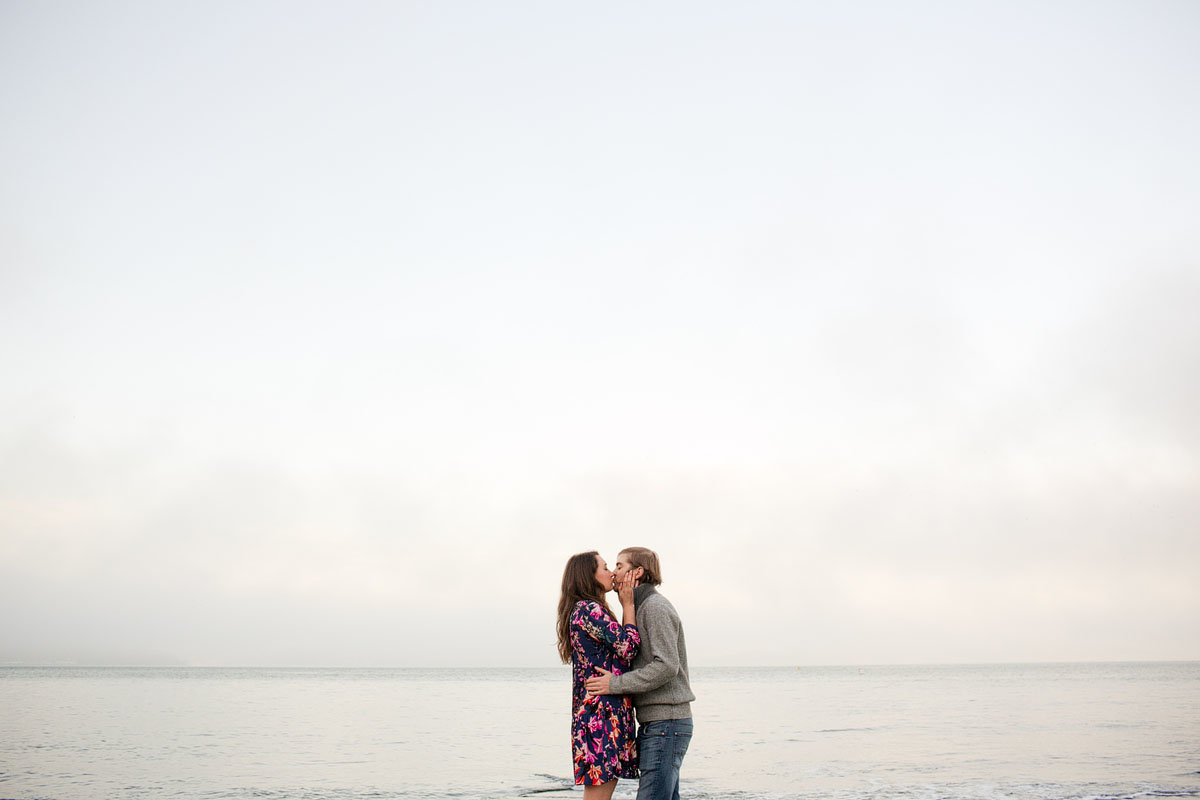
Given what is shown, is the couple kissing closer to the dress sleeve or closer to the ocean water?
the dress sleeve

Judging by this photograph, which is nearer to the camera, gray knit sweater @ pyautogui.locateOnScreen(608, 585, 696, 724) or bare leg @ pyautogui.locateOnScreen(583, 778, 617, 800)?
gray knit sweater @ pyautogui.locateOnScreen(608, 585, 696, 724)

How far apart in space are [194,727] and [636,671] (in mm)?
23319

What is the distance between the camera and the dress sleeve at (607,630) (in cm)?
491

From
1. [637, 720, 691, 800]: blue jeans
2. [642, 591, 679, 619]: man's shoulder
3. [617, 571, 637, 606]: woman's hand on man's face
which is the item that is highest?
[617, 571, 637, 606]: woman's hand on man's face

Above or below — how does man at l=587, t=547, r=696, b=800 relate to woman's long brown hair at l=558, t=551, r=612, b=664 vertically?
below

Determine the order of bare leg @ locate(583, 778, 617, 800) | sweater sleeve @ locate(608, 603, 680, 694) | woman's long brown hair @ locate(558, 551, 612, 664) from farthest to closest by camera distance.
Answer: woman's long brown hair @ locate(558, 551, 612, 664) → bare leg @ locate(583, 778, 617, 800) → sweater sleeve @ locate(608, 603, 680, 694)

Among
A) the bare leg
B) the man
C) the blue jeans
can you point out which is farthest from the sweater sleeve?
the bare leg

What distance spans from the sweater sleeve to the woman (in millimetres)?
92

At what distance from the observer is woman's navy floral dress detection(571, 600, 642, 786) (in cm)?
495

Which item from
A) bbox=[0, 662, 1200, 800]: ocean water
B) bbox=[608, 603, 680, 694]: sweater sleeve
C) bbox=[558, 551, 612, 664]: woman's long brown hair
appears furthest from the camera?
bbox=[0, 662, 1200, 800]: ocean water

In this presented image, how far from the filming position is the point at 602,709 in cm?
504

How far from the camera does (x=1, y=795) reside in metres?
11.6

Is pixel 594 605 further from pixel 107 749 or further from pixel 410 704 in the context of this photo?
pixel 410 704

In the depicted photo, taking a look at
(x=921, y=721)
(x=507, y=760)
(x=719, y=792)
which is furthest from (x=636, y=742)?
(x=921, y=721)
